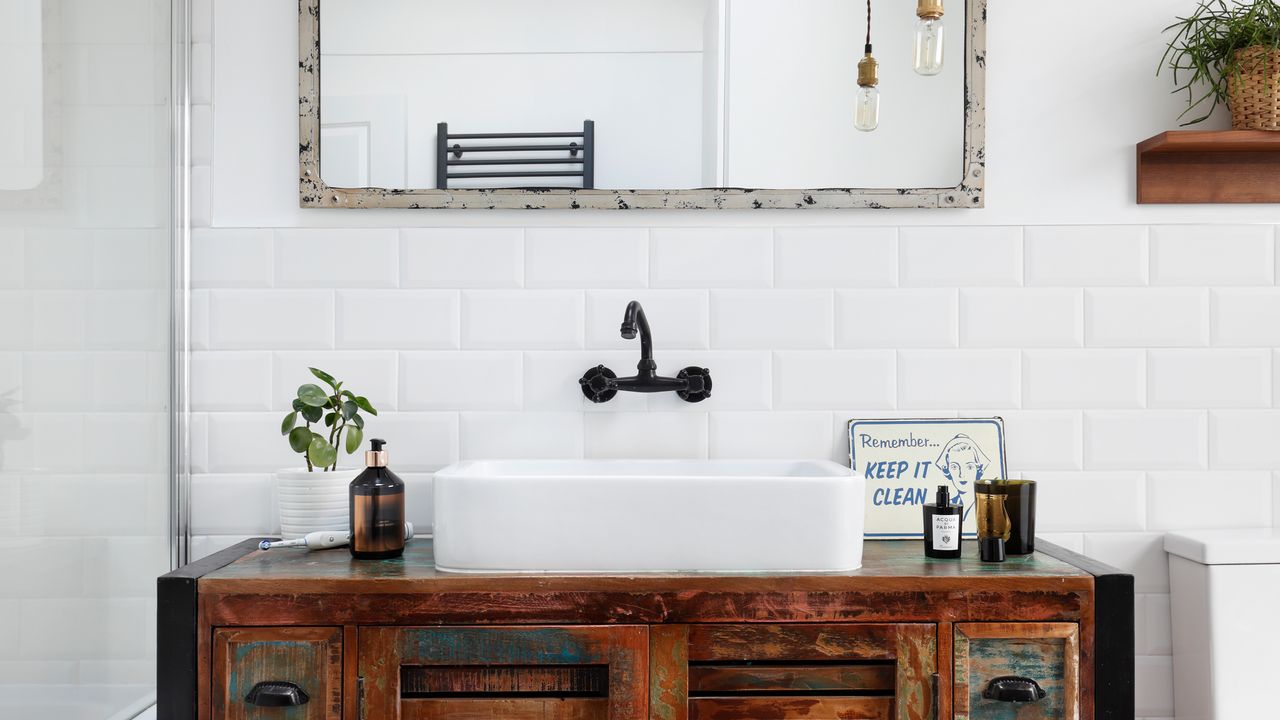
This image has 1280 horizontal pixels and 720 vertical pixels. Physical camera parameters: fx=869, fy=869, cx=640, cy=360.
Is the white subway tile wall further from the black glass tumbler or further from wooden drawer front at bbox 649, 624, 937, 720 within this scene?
wooden drawer front at bbox 649, 624, 937, 720

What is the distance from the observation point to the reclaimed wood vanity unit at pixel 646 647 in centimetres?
125

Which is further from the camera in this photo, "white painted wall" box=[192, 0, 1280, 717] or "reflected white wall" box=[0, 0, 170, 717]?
"white painted wall" box=[192, 0, 1280, 717]

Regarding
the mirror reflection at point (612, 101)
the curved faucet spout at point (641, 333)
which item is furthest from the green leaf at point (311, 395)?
the curved faucet spout at point (641, 333)

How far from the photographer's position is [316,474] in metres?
1.53

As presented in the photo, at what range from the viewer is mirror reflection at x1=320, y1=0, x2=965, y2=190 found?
1691 millimetres

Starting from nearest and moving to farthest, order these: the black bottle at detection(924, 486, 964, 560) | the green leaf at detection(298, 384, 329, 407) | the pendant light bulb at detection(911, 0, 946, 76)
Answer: the black bottle at detection(924, 486, 964, 560) < the green leaf at detection(298, 384, 329, 407) < the pendant light bulb at detection(911, 0, 946, 76)

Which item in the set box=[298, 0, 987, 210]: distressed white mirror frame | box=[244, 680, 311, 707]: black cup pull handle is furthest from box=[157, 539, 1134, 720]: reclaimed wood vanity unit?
box=[298, 0, 987, 210]: distressed white mirror frame

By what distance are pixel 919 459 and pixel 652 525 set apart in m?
0.65

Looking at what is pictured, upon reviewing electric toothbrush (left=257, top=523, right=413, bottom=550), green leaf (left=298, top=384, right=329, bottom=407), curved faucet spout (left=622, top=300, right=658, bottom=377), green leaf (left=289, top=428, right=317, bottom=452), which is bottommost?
electric toothbrush (left=257, top=523, right=413, bottom=550)

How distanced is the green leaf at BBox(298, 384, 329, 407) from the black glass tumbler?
44.6 inches

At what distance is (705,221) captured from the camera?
1.70 m

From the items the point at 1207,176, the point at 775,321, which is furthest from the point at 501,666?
the point at 1207,176

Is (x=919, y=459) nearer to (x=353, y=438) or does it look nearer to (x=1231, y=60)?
(x=1231, y=60)

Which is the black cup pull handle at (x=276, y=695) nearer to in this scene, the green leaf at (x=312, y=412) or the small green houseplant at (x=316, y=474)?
the small green houseplant at (x=316, y=474)
